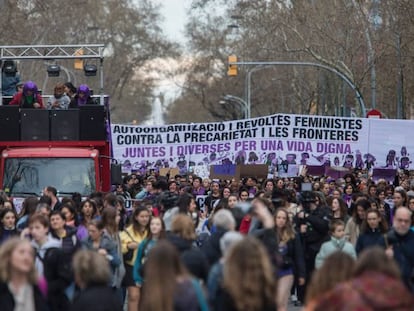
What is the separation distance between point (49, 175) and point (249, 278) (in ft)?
45.2

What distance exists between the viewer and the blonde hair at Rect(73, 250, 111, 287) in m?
10.6

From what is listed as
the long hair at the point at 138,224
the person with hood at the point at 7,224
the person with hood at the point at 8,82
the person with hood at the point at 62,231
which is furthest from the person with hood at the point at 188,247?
the person with hood at the point at 8,82

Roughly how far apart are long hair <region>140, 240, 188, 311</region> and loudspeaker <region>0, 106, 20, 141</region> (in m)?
14.3

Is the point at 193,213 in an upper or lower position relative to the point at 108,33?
lower

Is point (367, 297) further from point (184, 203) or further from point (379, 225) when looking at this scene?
point (184, 203)

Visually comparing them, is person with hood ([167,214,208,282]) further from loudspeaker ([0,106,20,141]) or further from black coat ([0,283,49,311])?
loudspeaker ([0,106,20,141])

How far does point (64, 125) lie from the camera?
957 inches

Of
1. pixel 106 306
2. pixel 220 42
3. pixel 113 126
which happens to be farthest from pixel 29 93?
pixel 220 42

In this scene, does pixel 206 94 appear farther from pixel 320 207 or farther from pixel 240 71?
pixel 320 207

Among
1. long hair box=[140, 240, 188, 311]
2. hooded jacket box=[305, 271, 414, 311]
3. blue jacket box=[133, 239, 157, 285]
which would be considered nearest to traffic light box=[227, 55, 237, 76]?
blue jacket box=[133, 239, 157, 285]

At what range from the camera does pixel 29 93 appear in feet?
81.8

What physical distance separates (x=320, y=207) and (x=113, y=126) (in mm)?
13928

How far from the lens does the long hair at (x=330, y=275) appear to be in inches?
388

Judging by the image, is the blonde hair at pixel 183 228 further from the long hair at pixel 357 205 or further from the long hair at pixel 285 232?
the long hair at pixel 357 205
